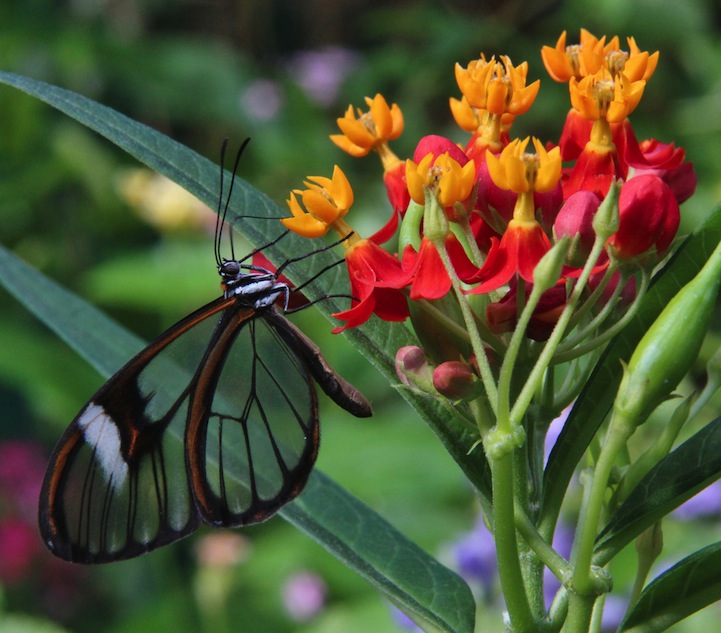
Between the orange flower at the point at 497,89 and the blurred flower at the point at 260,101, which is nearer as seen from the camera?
the orange flower at the point at 497,89

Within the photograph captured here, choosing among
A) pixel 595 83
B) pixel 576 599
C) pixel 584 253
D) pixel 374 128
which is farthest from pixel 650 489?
pixel 374 128

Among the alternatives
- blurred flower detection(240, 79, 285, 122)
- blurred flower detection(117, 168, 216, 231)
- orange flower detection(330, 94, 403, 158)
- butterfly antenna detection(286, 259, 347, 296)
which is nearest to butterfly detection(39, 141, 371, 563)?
butterfly antenna detection(286, 259, 347, 296)

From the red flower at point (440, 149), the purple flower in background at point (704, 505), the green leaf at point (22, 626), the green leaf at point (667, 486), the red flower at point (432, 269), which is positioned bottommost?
the green leaf at point (22, 626)

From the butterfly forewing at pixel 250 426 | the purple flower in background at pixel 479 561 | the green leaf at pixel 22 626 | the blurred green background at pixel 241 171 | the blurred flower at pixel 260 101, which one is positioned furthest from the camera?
the blurred flower at pixel 260 101

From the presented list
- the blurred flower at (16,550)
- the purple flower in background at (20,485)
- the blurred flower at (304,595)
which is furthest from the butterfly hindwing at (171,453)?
the purple flower in background at (20,485)

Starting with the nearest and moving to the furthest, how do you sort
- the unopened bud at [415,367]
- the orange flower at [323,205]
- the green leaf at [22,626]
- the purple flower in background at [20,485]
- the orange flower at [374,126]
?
the unopened bud at [415,367] < the orange flower at [323,205] < the orange flower at [374,126] < the green leaf at [22,626] < the purple flower in background at [20,485]

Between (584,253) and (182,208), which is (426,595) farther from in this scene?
(182,208)

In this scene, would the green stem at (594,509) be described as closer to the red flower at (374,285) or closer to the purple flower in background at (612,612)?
the red flower at (374,285)
